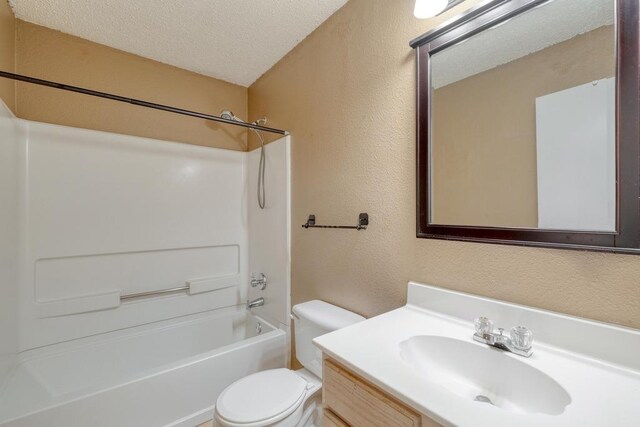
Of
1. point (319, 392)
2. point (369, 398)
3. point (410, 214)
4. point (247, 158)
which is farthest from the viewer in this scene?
point (247, 158)

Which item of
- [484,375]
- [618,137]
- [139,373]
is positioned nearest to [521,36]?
[618,137]

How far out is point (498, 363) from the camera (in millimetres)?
813

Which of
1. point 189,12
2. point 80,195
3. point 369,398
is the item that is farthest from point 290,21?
point 369,398

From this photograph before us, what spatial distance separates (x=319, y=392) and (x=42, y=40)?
8.74 feet

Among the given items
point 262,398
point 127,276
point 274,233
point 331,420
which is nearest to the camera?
point 331,420

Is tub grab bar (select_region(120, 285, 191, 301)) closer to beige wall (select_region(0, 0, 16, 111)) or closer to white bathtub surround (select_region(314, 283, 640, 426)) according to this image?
beige wall (select_region(0, 0, 16, 111))

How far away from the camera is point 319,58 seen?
5.53ft

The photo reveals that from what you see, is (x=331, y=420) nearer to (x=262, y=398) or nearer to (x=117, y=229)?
(x=262, y=398)

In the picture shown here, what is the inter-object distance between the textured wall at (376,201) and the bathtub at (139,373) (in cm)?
59

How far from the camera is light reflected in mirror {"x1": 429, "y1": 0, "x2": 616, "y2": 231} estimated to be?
0.77 metres

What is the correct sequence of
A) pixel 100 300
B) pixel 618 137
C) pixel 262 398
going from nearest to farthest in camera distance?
pixel 618 137, pixel 262 398, pixel 100 300

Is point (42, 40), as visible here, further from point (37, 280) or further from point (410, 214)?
point (410, 214)

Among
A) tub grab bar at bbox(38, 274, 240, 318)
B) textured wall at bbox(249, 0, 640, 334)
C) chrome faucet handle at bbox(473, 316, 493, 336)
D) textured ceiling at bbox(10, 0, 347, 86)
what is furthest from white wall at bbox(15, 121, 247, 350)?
chrome faucet handle at bbox(473, 316, 493, 336)

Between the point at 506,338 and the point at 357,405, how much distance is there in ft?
1.63
